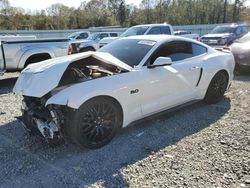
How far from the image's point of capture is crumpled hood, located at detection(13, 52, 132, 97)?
367 centimetres

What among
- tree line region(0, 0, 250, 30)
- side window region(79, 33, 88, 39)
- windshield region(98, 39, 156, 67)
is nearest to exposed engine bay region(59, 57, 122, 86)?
windshield region(98, 39, 156, 67)

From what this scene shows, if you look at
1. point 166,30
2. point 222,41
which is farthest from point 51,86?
point 222,41

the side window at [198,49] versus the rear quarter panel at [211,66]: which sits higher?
the side window at [198,49]

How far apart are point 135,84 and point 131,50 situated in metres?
0.89

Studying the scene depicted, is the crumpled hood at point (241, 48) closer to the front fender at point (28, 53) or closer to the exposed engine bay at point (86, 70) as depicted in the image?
the front fender at point (28, 53)

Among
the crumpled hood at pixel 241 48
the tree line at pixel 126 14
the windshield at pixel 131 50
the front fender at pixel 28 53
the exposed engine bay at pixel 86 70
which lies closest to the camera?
the exposed engine bay at pixel 86 70

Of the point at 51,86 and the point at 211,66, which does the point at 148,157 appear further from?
the point at 211,66

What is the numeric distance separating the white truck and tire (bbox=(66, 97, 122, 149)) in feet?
16.2

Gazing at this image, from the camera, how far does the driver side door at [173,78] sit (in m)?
4.34

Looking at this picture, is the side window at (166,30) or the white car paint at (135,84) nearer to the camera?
the white car paint at (135,84)

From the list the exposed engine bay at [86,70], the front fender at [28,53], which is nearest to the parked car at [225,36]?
the front fender at [28,53]

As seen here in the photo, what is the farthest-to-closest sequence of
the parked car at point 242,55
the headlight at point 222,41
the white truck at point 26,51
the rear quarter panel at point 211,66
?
the headlight at point 222,41 < the parked car at point 242,55 < the white truck at point 26,51 < the rear quarter panel at point 211,66

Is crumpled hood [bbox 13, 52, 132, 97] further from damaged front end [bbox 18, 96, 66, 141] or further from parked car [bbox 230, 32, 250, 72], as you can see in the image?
parked car [bbox 230, 32, 250, 72]

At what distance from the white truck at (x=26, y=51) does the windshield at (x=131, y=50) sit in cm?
389
